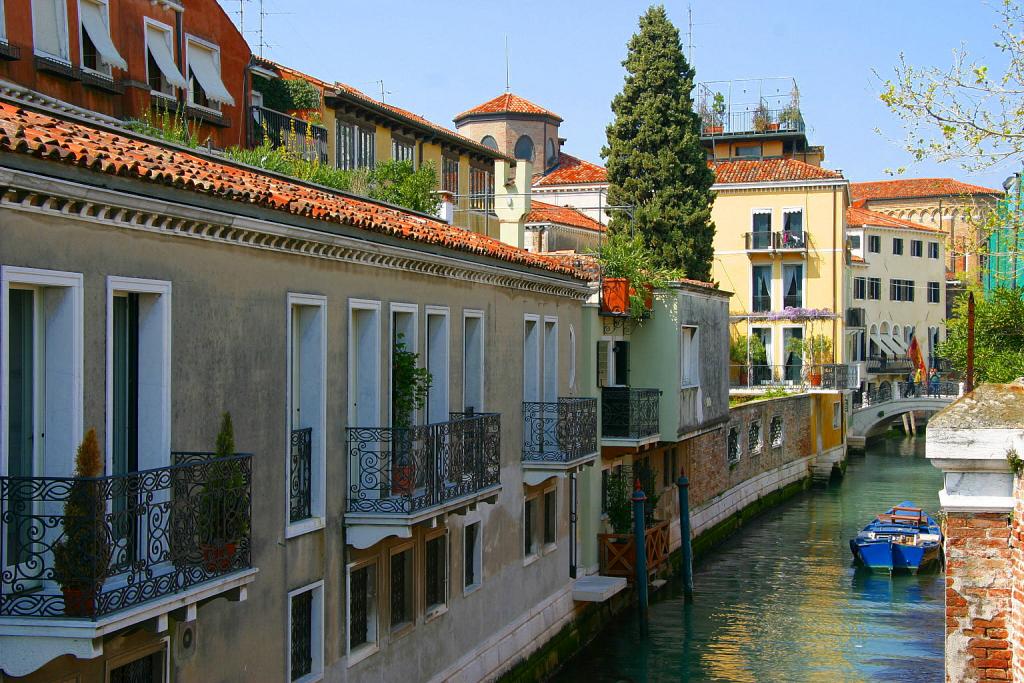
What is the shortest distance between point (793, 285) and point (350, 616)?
39.4 metres

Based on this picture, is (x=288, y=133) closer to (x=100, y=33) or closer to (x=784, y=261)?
(x=100, y=33)

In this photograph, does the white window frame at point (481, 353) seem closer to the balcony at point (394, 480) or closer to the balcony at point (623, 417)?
the balcony at point (394, 480)

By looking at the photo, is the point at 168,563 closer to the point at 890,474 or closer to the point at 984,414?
the point at 984,414

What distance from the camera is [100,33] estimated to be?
59.4ft

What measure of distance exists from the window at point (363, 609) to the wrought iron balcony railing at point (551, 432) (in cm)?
496

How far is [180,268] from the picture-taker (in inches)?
359

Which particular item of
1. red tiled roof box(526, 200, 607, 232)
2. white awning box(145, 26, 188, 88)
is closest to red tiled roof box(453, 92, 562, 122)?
red tiled roof box(526, 200, 607, 232)

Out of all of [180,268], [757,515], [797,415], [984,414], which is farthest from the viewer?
[797,415]

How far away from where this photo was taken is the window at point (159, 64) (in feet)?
64.5

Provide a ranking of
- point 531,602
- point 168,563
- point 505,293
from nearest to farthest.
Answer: point 168,563, point 505,293, point 531,602

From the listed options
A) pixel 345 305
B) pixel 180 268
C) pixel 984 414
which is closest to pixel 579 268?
pixel 345 305

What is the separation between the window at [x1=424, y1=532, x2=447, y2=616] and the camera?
46.1 ft

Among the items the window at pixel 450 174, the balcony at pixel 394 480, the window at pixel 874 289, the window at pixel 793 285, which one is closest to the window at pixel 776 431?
the window at pixel 793 285

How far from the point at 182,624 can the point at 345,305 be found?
366cm
